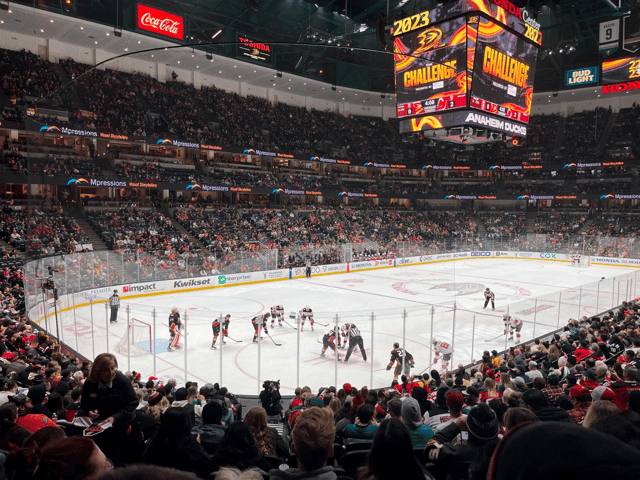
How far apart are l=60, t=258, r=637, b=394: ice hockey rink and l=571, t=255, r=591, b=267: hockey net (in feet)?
35.6

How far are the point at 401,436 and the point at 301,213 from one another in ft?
130

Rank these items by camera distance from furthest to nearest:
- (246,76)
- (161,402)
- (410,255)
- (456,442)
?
(246,76) < (410,255) < (161,402) < (456,442)

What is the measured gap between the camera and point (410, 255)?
3691 centimetres

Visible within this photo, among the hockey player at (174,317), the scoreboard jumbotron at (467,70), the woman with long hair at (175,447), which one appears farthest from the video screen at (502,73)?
the woman with long hair at (175,447)

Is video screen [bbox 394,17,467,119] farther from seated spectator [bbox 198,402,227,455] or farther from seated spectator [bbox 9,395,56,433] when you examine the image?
seated spectator [bbox 9,395,56,433]

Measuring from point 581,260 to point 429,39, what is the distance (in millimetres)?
25121

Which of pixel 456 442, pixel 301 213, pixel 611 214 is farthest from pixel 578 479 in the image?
pixel 611 214

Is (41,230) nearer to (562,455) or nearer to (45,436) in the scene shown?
(45,436)

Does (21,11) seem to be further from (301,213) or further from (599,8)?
(599,8)

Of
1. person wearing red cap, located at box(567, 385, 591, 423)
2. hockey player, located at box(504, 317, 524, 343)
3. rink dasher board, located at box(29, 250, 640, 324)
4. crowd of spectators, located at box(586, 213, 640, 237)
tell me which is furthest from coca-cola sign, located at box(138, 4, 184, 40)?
crowd of spectators, located at box(586, 213, 640, 237)

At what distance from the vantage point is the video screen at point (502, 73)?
19.7 m

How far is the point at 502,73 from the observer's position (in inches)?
826

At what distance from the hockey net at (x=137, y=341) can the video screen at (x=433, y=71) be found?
15.0m

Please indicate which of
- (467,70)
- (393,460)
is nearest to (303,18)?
(467,70)
